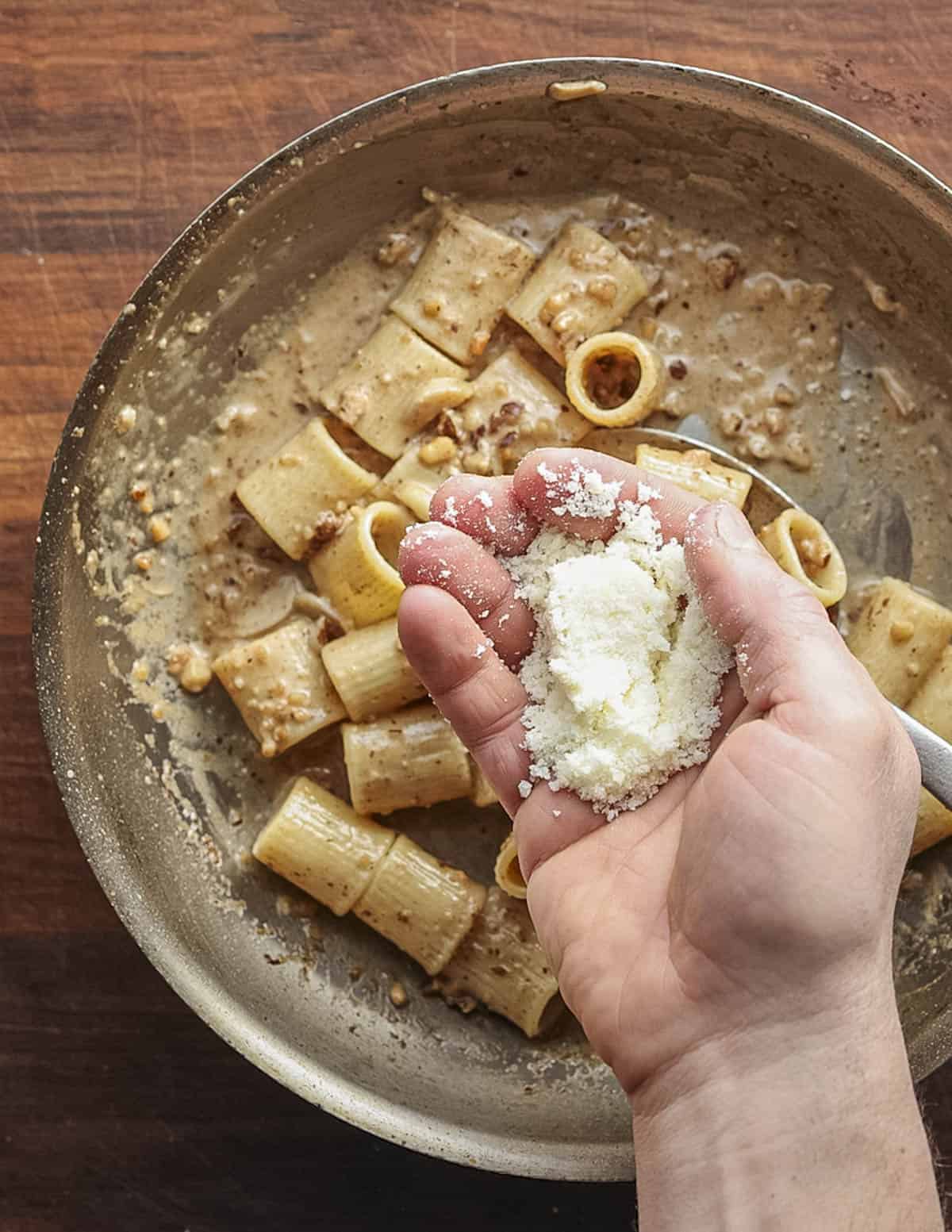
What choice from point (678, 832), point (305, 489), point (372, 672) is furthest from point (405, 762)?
point (678, 832)

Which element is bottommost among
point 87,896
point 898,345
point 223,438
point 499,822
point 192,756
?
point 87,896

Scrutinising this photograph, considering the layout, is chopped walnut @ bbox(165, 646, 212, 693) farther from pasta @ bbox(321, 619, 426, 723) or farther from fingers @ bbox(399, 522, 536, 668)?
fingers @ bbox(399, 522, 536, 668)

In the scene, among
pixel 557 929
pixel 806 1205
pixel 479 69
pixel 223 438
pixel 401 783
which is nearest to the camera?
pixel 806 1205

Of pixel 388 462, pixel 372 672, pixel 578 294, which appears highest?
pixel 578 294

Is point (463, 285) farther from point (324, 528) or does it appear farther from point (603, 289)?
point (324, 528)

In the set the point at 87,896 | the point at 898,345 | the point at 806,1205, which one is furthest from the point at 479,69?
the point at 806,1205

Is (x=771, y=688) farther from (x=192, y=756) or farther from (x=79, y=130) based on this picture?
(x=79, y=130)
